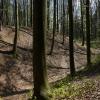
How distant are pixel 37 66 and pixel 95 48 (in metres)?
33.4

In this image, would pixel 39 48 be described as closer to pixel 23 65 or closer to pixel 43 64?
pixel 43 64

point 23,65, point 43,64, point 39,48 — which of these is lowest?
point 23,65

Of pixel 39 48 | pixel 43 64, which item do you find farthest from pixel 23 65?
pixel 39 48

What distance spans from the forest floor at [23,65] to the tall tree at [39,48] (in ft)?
7.71

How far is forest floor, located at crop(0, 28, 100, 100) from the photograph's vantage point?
1827 cm

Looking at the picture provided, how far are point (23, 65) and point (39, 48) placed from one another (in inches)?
545

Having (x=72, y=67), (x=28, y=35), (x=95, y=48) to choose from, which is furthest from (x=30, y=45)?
(x=95, y=48)

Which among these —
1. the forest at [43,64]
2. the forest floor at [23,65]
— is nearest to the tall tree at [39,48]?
the forest at [43,64]

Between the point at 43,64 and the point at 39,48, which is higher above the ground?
the point at 39,48

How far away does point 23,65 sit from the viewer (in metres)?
23.2

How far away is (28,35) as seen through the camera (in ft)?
104

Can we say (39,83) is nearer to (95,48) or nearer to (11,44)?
(11,44)

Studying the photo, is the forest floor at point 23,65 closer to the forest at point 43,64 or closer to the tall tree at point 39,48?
the forest at point 43,64

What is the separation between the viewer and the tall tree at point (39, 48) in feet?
31.4
